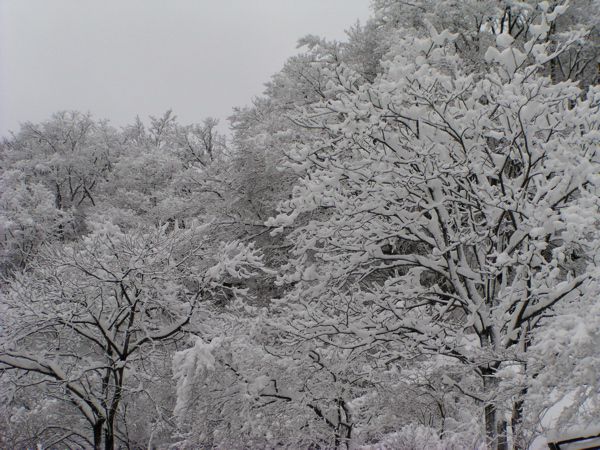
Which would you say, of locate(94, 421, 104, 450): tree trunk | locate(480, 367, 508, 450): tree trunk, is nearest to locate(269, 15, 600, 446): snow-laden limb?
locate(480, 367, 508, 450): tree trunk

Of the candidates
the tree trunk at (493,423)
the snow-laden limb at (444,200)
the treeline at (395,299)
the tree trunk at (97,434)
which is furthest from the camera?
the tree trunk at (97,434)

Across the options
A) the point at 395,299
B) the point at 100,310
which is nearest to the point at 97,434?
the point at 100,310

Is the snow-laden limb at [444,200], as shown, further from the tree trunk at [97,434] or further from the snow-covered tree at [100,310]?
the tree trunk at [97,434]

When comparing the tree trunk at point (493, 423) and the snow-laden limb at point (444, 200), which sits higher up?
the snow-laden limb at point (444, 200)

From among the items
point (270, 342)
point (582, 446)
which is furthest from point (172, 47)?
point (582, 446)

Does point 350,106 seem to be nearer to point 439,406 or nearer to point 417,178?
point 417,178

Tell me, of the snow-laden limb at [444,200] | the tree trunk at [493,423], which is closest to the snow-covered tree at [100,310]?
the snow-laden limb at [444,200]

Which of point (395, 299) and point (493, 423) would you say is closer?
point (493, 423)

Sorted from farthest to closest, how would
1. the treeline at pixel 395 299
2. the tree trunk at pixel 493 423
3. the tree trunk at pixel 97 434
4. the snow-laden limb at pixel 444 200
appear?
1. the tree trunk at pixel 97 434
2. the snow-laden limb at pixel 444 200
3. the tree trunk at pixel 493 423
4. the treeline at pixel 395 299

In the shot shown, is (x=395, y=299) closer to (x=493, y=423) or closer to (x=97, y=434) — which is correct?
(x=493, y=423)

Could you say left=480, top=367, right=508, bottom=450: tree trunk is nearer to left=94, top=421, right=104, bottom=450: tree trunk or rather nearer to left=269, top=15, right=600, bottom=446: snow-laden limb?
left=269, top=15, right=600, bottom=446: snow-laden limb

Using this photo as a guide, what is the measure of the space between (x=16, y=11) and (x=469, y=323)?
6.29 m

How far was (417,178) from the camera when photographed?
6.38 m

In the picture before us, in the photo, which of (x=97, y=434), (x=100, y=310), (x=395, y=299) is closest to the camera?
(x=395, y=299)
